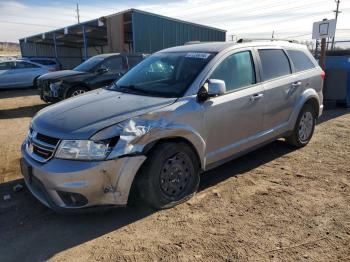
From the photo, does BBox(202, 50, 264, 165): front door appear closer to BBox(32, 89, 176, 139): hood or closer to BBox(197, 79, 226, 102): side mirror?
BBox(197, 79, 226, 102): side mirror

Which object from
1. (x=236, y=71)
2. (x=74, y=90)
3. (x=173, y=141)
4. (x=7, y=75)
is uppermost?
(x=236, y=71)

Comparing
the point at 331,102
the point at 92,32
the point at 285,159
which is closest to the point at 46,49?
the point at 92,32

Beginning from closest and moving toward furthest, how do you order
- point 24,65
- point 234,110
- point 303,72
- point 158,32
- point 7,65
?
point 234,110 < point 303,72 < point 7,65 < point 24,65 < point 158,32

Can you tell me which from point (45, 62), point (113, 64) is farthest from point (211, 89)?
point (45, 62)

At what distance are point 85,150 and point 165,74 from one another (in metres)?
1.69

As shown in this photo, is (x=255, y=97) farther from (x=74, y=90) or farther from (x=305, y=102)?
(x=74, y=90)

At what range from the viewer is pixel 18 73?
59.2 ft

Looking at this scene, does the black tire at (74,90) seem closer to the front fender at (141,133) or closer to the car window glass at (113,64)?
the car window glass at (113,64)

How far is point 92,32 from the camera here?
26359mm

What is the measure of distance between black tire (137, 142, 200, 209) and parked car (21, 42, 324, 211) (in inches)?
0.4

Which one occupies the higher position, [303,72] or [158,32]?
[158,32]

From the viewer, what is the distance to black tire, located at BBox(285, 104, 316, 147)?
5.88m

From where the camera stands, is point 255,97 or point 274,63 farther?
point 274,63

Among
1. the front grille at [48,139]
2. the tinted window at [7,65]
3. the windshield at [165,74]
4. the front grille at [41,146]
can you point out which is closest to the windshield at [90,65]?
the windshield at [165,74]
